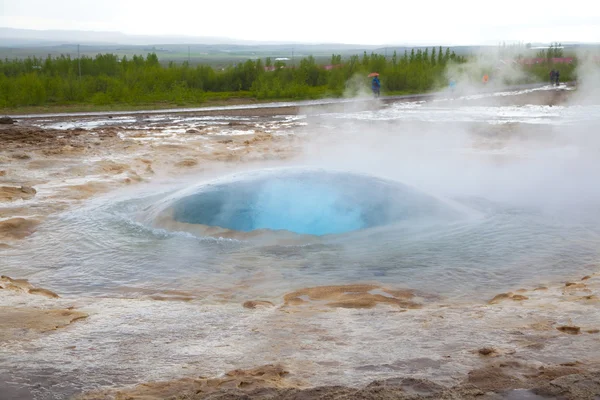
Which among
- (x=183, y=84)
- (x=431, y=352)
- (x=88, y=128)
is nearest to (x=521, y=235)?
(x=431, y=352)

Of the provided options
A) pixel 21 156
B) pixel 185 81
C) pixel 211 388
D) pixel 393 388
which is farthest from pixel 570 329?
pixel 185 81

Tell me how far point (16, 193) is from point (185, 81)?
18.7 meters

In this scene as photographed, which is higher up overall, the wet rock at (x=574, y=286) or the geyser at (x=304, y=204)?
the geyser at (x=304, y=204)

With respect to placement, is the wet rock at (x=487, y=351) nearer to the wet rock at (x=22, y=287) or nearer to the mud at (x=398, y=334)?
the mud at (x=398, y=334)

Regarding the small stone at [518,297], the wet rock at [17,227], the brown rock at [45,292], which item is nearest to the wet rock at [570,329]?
the small stone at [518,297]

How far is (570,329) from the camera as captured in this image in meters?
4.07

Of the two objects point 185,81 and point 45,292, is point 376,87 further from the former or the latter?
point 45,292

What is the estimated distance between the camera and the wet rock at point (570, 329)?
13.2 feet

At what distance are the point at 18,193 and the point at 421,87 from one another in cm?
2427

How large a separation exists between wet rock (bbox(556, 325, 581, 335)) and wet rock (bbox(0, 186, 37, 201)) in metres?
6.53

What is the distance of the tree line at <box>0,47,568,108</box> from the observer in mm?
23422

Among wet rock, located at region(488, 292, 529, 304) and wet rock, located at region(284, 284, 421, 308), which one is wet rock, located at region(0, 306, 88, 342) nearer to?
wet rock, located at region(284, 284, 421, 308)

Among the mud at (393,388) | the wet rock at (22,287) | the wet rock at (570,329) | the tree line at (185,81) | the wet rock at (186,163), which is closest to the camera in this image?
the mud at (393,388)

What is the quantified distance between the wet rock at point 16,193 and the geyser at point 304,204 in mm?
2549
